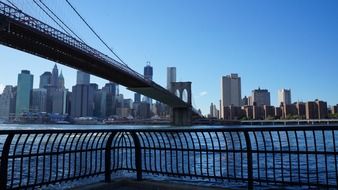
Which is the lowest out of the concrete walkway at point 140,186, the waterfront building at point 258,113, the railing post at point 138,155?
the concrete walkway at point 140,186

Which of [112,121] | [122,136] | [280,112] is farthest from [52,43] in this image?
[280,112]

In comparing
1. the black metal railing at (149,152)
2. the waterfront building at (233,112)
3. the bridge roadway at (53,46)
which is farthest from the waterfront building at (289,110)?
the black metal railing at (149,152)

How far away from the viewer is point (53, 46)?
34.6 m

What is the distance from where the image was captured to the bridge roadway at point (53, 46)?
29544 mm

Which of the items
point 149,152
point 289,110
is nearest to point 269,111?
point 289,110

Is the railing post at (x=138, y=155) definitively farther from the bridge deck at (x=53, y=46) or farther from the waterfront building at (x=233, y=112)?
the waterfront building at (x=233, y=112)

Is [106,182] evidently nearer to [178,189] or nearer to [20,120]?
[178,189]

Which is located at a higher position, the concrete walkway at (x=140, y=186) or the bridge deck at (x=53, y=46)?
the bridge deck at (x=53, y=46)

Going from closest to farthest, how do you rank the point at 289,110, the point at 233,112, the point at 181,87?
the point at 181,87 < the point at 289,110 < the point at 233,112

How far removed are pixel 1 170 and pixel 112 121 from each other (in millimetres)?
119029

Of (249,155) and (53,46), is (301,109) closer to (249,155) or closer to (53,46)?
(53,46)

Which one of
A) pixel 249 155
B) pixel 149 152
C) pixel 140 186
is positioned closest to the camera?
pixel 249 155

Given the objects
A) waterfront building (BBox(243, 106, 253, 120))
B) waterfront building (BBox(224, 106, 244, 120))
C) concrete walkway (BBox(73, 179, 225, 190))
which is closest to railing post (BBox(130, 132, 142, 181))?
concrete walkway (BBox(73, 179, 225, 190))

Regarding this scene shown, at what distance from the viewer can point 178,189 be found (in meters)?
5.52
